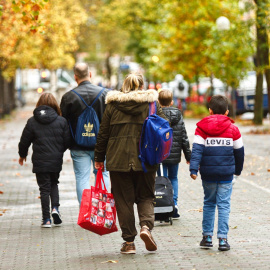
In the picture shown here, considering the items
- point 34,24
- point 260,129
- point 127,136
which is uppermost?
point 34,24

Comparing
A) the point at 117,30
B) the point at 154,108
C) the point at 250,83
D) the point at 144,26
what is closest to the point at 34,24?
the point at 154,108

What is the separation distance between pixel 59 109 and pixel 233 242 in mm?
2719

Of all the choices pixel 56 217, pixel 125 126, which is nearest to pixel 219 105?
pixel 125 126

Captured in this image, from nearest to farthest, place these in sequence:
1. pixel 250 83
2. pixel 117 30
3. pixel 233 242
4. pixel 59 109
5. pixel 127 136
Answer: pixel 127 136
pixel 233 242
pixel 59 109
pixel 250 83
pixel 117 30

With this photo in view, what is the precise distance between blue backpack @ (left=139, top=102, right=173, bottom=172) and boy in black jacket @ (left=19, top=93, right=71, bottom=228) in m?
2.09

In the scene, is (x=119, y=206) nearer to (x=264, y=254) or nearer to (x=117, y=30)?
(x=264, y=254)

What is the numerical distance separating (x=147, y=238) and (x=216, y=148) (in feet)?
3.51

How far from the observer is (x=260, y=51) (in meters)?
24.0

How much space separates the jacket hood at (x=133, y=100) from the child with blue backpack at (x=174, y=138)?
6.37 ft

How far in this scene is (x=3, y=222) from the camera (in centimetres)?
945

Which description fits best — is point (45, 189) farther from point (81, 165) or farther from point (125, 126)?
point (125, 126)

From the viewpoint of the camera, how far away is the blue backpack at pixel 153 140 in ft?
22.0

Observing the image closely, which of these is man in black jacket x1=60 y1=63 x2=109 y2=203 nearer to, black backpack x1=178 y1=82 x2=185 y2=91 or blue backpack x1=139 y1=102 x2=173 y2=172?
blue backpack x1=139 y1=102 x2=173 y2=172

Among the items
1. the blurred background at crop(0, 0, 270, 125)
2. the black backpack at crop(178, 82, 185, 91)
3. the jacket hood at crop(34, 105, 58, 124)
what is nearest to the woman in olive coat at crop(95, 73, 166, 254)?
the jacket hood at crop(34, 105, 58, 124)
